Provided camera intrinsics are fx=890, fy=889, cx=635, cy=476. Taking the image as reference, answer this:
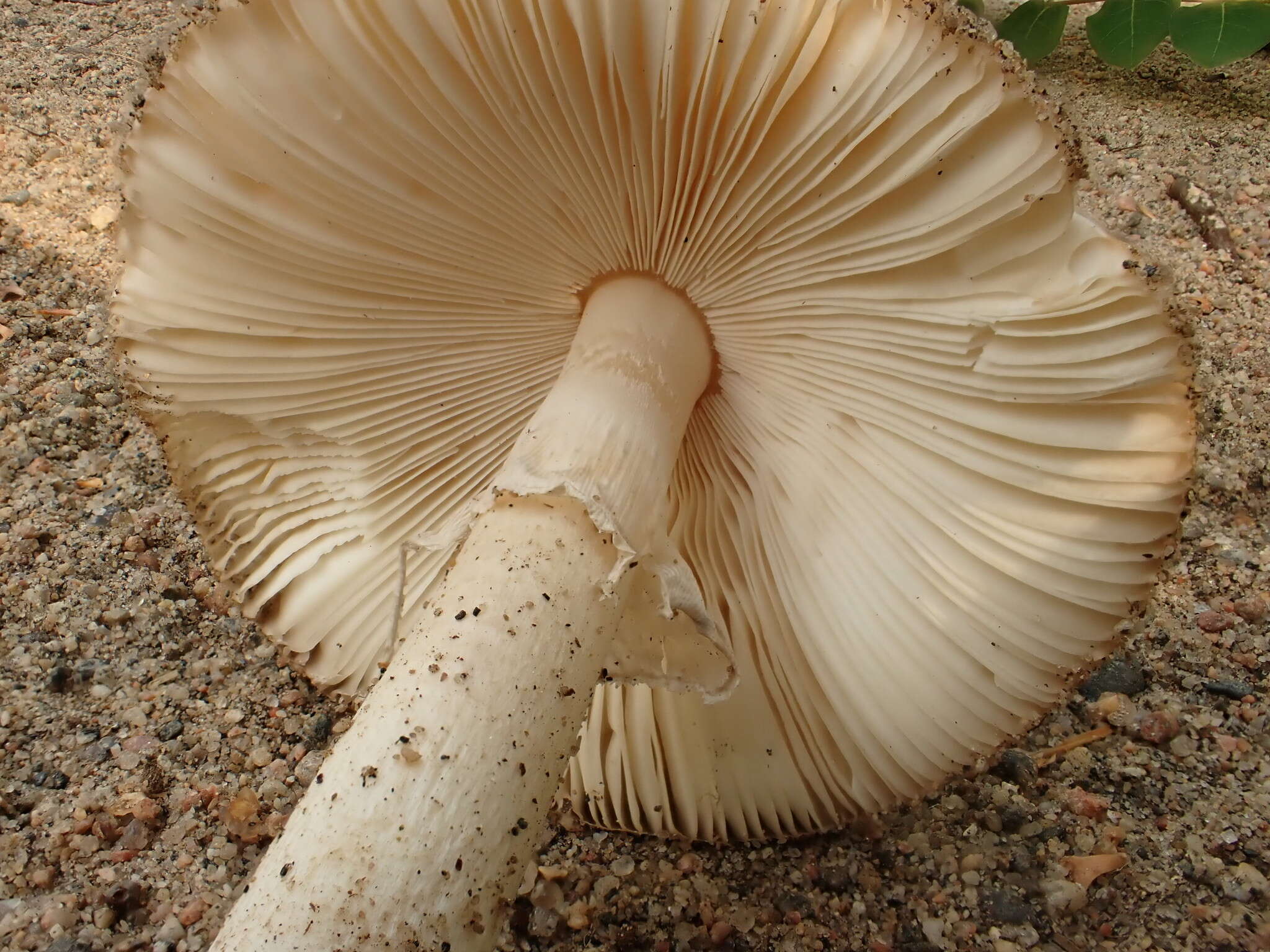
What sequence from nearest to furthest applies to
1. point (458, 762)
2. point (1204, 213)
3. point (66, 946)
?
point (458, 762), point (66, 946), point (1204, 213)

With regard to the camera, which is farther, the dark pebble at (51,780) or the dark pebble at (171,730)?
the dark pebble at (171,730)

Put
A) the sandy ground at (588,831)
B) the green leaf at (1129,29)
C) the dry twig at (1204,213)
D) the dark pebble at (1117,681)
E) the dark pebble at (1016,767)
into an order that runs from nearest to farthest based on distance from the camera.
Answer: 1. the sandy ground at (588,831)
2. the dark pebble at (1016,767)
3. the dark pebble at (1117,681)
4. the dry twig at (1204,213)
5. the green leaf at (1129,29)

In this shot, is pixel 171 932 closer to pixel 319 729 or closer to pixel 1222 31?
pixel 319 729

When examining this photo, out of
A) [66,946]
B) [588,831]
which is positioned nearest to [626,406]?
[588,831]

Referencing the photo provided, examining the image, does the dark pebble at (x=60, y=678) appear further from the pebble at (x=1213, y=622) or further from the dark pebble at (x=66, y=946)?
the pebble at (x=1213, y=622)

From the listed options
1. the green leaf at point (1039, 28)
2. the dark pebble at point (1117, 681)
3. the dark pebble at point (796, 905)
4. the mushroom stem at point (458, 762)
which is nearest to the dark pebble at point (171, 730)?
the mushroom stem at point (458, 762)

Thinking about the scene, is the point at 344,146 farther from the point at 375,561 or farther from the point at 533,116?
the point at 375,561
